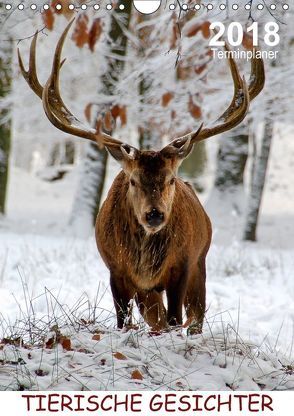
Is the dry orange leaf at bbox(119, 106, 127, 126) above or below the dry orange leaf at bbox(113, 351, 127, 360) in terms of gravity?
above

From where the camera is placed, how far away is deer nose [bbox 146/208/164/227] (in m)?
4.95

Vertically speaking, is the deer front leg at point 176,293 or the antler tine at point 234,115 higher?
the antler tine at point 234,115

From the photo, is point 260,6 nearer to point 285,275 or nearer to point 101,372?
point 101,372

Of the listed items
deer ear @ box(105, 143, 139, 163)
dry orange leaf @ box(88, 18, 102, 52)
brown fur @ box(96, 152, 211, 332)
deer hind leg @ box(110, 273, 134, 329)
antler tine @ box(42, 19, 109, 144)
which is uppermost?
dry orange leaf @ box(88, 18, 102, 52)

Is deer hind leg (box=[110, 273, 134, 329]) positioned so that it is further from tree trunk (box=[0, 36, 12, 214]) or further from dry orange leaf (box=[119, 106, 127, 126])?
tree trunk (box=[0, 36, 12, 214])

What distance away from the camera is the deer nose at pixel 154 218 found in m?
4.95

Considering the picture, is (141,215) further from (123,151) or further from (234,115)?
(234,115)

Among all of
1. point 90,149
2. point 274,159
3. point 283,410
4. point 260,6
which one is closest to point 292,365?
point 283,410

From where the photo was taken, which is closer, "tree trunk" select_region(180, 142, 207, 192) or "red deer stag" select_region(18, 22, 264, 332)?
"red deer stag" select_region(18, 22, 264, 332)

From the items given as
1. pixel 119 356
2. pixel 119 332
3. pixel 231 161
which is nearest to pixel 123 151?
pixel 119 332

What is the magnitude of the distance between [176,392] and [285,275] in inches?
249

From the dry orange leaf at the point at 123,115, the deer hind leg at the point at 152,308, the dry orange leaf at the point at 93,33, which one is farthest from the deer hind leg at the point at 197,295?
the dry orange leaf at the point at 93,33

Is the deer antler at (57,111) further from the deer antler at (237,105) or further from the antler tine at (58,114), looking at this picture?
the deer antler at (237,105)

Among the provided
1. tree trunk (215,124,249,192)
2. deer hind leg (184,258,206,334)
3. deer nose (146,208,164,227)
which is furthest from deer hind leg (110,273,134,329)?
tree trunk (215,124,249,192)
